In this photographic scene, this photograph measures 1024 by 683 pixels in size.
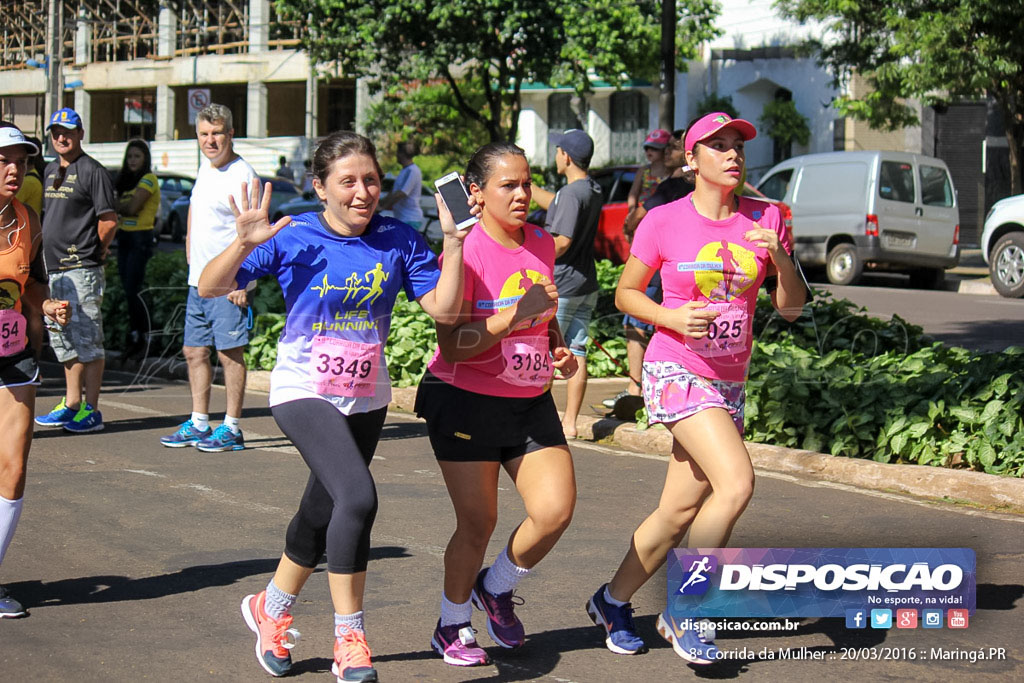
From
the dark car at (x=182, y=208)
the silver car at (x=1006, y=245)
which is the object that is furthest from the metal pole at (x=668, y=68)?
the dark car at (x=182, y=208)

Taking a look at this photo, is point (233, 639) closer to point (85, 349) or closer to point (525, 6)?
point (85, 349)

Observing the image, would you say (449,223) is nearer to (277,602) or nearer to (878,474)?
(277,602)

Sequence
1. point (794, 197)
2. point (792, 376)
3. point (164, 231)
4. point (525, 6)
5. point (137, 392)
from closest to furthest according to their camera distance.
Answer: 1. point (792, 376)
2. point (137, 392)
3. point (794, 197)
4. point (525, 6)
5. point (164, 231)

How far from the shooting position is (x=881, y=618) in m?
4.69

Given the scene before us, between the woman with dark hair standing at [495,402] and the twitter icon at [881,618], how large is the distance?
1183mm

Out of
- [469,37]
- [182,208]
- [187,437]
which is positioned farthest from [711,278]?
[182,208]

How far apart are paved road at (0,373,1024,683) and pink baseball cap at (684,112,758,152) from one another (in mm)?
1869

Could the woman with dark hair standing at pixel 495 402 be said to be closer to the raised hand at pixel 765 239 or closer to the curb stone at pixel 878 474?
the raised hand at pixel 765 239

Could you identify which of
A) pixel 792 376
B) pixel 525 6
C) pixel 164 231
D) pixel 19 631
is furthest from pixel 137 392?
pixel 164 231

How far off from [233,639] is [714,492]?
6.17 ft

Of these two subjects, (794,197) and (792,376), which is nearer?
(792,376)

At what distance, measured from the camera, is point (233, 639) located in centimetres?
487

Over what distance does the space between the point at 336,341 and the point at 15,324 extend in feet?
5.69

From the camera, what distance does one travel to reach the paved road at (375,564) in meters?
4.62
